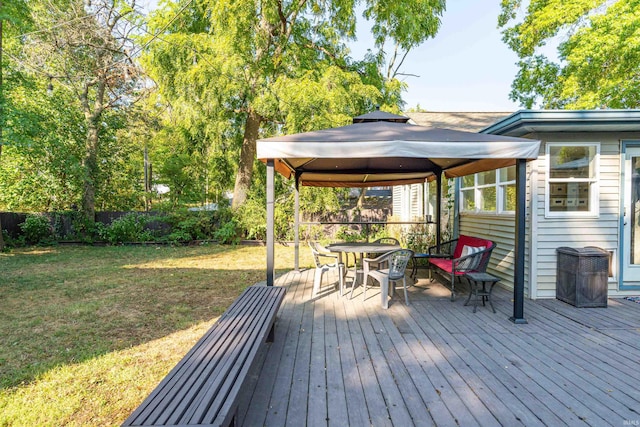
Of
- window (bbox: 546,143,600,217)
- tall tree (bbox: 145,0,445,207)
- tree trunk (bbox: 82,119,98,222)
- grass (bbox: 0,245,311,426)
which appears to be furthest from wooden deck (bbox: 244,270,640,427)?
tree trunk (bbox: 82,119,98,222)

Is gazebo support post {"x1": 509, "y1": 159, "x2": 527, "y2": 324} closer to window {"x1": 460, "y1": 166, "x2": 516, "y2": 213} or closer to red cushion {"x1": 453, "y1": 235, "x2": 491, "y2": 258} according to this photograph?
red cushion {"x1": 453, "y1": 235, "x2": 491, "y2": 258}

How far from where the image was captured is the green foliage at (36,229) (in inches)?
444

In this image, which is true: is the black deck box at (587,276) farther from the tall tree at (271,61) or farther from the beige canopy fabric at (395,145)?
the tall tree at (271,61)

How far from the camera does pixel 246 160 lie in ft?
41.2

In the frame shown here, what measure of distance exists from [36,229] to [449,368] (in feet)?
43.7

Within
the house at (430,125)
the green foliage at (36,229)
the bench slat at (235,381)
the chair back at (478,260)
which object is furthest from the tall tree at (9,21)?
the chair back at (478,260)

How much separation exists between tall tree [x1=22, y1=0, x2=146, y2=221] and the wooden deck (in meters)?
11.4

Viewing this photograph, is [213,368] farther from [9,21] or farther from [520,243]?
[9,21]

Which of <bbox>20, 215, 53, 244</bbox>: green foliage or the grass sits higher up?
<bbox>20, 215, 53, 244</bbox>: green foliage

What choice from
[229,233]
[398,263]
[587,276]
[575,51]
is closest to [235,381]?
[398,263]

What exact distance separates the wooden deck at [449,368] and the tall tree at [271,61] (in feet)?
23.6

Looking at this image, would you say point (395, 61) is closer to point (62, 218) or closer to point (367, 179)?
point (367, 179)

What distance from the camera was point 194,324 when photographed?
433 cm

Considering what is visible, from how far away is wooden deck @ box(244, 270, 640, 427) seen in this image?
2.32m
